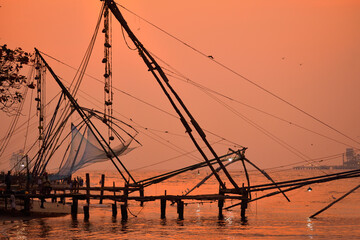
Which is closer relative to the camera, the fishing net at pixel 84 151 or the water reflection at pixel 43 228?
the water reflection at pixel 43 228

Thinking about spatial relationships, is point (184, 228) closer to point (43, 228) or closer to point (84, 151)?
point (43, 228)

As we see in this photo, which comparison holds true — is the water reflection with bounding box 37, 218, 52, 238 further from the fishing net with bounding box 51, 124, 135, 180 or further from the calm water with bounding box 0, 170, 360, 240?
the fishing net with bounding box 51, 124, 135, 180

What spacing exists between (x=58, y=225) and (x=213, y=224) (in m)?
9.54

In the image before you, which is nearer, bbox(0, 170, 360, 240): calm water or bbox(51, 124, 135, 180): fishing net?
bbox(0, 170, 360, 240): calm water

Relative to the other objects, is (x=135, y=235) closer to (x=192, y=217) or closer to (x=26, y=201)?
(x=26, y=201)

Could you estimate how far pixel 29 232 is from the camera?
2938cm

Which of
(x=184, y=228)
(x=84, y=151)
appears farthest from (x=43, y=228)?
(x=84, y=151)

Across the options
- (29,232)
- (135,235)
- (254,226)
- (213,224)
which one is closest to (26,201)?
(29,232)

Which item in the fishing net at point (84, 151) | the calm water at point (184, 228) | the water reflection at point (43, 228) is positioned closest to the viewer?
the water reflection at point (43, 228)

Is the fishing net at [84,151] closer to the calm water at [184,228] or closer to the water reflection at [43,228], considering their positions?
the calm water at [184,228]

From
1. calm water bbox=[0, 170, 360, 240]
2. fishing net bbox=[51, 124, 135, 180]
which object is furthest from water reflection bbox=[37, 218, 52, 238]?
fishing net bbox=[51, 124, 135, 180]

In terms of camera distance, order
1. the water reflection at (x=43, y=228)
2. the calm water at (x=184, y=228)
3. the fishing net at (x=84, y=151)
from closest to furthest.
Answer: the water reflection at (x=43, y=228), the calm water at (x=184, y=228), the fishing net at (x=84, y=151)

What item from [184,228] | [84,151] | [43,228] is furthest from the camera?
[84,151]

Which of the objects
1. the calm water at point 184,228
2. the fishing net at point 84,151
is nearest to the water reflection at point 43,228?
the calm water at point 184,228
